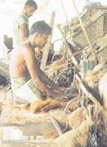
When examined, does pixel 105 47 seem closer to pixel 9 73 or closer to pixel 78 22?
pixel 78 22

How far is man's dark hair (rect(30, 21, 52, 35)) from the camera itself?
4695 millimetres

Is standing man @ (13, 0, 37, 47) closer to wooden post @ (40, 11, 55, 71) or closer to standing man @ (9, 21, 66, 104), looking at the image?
standing man @ (9, 21, 66, 104)

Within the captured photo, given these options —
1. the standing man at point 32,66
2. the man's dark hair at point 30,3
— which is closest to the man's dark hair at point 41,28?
the standing man at point 32,66

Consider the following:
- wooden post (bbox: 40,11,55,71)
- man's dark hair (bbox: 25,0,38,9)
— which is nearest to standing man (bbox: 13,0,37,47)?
man's dark hair (bbox: 25,0,38,9)

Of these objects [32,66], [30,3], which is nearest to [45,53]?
[32,66]

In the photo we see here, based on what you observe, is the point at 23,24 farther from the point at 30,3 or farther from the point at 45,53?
the point at 45,53

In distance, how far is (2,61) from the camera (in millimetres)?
4875

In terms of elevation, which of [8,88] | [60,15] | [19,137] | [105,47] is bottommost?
[19,137]

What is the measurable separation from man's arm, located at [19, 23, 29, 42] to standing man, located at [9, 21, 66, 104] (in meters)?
0.04

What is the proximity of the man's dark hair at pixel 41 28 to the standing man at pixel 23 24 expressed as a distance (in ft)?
0.29

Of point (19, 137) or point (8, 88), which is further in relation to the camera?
point (8, 88)

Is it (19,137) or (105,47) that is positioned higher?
(105,47)

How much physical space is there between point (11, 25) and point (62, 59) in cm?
63

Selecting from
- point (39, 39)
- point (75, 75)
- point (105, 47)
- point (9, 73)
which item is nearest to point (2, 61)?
point (9, 73)
